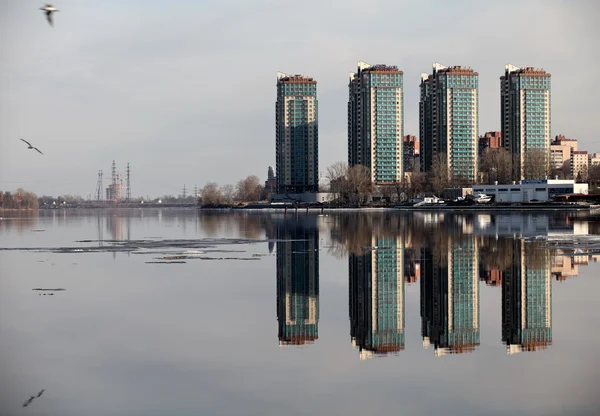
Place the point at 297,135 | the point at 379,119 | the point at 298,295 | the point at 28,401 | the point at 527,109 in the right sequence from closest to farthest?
the point at 28,401
the point at 298,295
the point at 379,119
the point at 527,109
the point at 297,135

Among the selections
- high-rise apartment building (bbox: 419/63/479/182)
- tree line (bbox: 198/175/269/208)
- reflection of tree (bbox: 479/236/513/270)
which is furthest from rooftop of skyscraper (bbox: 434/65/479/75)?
reflection of tree (bbox: 479/236/513/270)

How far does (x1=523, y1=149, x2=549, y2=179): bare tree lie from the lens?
132 metres

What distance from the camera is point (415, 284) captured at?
20.3 metres

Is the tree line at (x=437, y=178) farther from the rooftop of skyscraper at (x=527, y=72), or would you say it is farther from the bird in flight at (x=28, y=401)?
the bird in flight at (x=28, y=401)

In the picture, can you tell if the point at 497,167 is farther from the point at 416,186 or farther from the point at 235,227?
the point at 235,227

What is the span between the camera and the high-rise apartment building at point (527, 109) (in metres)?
140

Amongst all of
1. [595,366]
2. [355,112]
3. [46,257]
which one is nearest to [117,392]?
[595,366]

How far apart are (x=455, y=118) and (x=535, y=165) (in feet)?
58.9

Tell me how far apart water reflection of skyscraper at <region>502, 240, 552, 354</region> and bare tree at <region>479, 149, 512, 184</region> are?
108m

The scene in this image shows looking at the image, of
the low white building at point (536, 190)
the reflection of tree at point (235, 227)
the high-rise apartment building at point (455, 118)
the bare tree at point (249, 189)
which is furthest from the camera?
the bare tree at point (249, 189)

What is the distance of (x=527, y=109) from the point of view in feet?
461

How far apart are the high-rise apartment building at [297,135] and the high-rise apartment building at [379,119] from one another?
10.7m

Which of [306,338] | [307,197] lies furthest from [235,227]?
[307,197]

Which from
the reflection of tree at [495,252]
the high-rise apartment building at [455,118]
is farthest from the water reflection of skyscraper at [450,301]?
the high-rise apartment building at [455,118]
